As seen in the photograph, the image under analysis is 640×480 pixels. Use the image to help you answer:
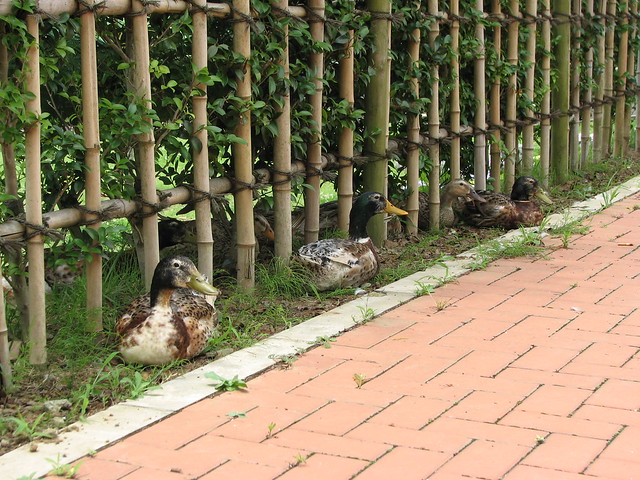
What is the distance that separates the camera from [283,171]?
243 inches

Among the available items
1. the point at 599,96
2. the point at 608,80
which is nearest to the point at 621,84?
the point at 608,80

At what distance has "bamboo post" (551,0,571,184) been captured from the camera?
380 inches

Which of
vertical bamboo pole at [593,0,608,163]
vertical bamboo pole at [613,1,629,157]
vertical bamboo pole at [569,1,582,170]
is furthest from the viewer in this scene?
vertical bamboo pole at [613,1,629,157]

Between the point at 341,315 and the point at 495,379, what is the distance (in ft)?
4.02

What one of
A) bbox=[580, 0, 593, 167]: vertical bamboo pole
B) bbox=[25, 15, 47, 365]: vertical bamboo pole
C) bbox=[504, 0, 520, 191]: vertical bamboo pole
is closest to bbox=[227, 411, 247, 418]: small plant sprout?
bbox=[25, 15, 47, 365]: vertical bamboo pole

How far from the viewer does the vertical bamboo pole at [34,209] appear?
4.29 metres

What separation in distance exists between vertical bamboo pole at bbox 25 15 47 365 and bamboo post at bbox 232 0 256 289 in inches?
59.4

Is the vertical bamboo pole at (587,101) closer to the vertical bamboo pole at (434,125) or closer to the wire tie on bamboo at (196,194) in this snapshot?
the vertical bamboo pole at (434,125)

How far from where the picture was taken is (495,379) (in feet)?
14.6

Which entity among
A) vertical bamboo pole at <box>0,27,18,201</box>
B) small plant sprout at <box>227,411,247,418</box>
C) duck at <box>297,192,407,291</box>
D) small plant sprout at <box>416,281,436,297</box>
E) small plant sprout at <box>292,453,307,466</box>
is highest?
vertical bamboo pole at <box>0,27,18,201</box>

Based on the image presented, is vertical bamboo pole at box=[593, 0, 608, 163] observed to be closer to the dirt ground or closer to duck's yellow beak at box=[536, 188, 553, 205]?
the dirt ground

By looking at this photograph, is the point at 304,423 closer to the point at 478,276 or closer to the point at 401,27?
the point at 478,276

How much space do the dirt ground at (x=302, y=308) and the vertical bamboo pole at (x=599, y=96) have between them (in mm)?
372

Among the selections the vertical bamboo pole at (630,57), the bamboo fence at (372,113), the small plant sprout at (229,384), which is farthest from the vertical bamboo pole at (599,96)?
the small plant sprout at (229,384)
